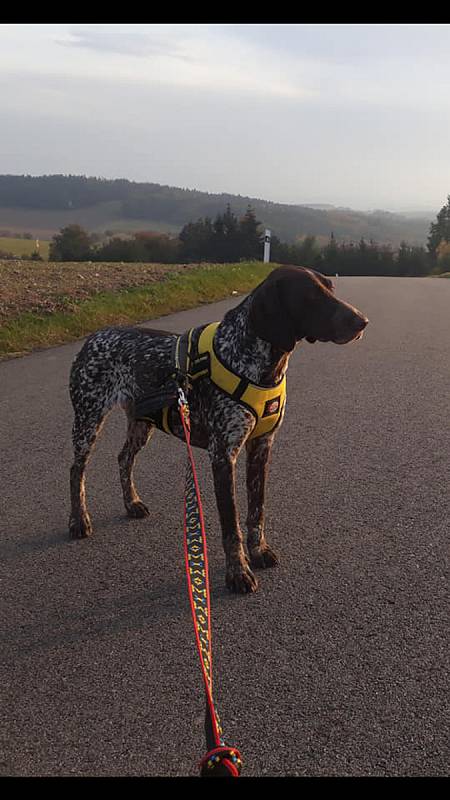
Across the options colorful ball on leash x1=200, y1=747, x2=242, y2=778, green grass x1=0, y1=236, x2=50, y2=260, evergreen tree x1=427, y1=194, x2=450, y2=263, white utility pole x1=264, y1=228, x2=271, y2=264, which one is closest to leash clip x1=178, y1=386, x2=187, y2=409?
colorful ball on leash x1=200, y1=747, x2=242, y2=778

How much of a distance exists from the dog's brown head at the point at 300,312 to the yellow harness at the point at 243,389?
0.29 meters

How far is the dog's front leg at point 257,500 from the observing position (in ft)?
13.2

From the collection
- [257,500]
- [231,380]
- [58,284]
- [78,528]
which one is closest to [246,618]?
[257,500]

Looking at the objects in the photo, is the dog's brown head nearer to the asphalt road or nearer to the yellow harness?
the yellow harness

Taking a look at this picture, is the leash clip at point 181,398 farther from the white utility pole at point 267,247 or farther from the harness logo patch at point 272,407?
the white utility pole at point 267,247

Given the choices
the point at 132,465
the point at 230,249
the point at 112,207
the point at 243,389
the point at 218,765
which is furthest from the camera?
the point at 112,207

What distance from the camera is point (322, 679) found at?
9.84ft

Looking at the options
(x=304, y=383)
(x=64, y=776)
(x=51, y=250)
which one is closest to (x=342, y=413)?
(x=304, y=383)

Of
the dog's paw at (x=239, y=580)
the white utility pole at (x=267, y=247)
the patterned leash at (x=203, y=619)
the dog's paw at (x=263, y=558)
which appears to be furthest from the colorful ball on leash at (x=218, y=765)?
the white utility pole at (x=267, y=247)

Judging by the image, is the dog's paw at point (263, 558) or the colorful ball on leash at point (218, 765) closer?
the colorful ball on leash at point (218, 765)

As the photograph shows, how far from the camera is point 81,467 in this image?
4469 millimetres

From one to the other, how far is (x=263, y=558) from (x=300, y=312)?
1.54 meters

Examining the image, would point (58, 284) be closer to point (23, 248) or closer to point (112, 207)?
point (23, 248)

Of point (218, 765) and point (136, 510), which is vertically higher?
point (218, 765)
